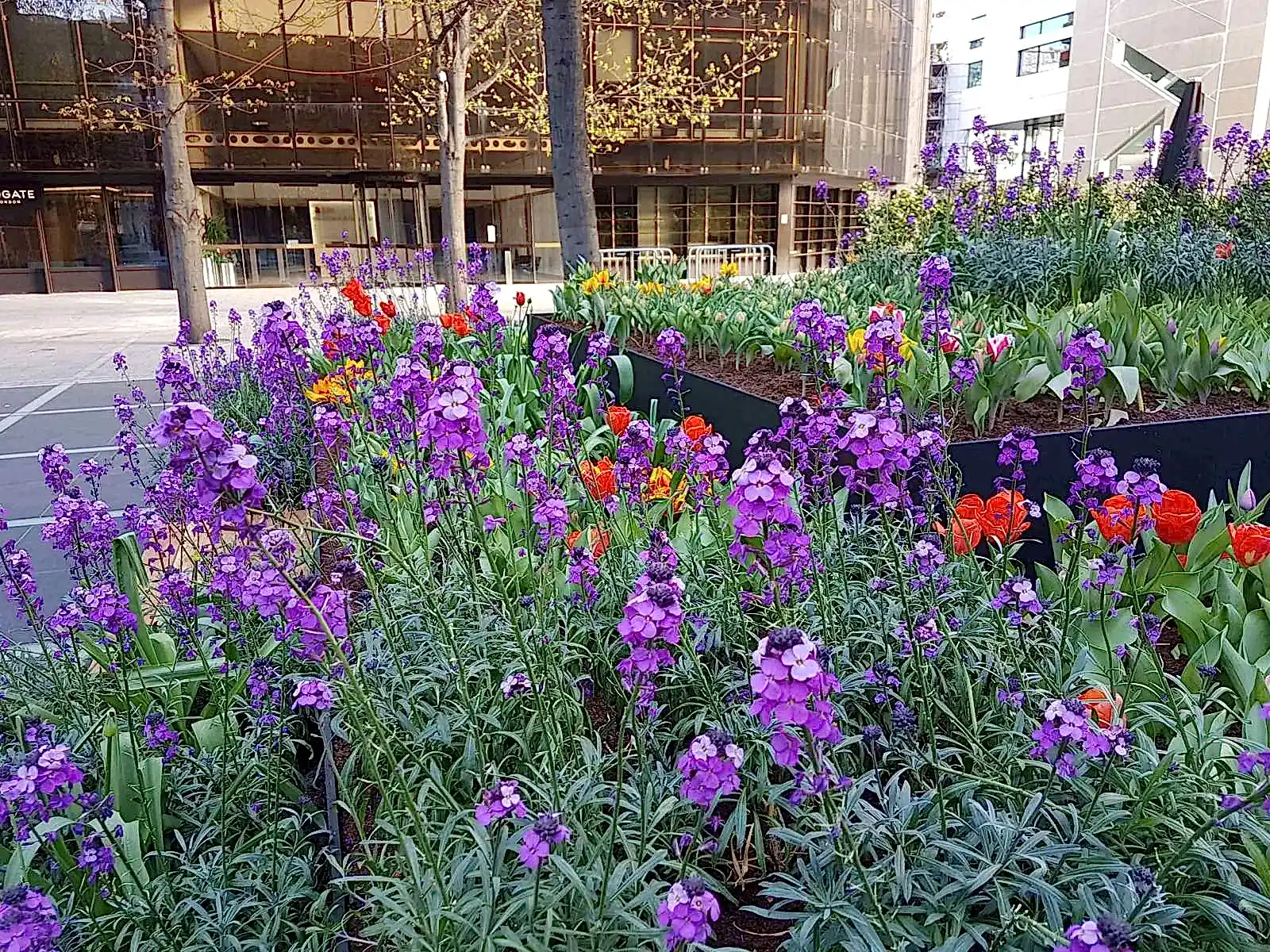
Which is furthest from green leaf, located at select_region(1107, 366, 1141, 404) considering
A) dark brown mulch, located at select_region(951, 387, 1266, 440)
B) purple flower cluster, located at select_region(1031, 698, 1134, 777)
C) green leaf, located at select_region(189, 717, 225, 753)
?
green leaf, located at select_region(189, 717, 225, 753)

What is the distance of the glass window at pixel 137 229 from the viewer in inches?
889

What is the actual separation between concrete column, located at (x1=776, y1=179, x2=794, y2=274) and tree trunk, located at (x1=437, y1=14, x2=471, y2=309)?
49.4 ft

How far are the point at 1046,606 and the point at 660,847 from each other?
3.78ft

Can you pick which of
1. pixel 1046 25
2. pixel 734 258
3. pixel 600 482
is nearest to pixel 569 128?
pixel 600 482

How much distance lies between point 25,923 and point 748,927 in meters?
1.09

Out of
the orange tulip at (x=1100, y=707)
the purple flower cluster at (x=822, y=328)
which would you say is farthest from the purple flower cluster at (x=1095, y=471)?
the purple flower cluster at (x=822, y=328)

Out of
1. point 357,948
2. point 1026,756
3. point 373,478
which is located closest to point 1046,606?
point 1026,756

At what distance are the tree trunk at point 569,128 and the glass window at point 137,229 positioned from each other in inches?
768

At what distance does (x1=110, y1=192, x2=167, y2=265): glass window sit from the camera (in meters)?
22.6

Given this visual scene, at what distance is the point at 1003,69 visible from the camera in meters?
49.4

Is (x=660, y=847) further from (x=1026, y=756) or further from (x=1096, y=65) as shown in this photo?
(x=1096, y=65)

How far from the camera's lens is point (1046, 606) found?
86.0 inches

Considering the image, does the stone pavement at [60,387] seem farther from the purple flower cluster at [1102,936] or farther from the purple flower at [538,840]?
the purple flower cluster at [1102,936]

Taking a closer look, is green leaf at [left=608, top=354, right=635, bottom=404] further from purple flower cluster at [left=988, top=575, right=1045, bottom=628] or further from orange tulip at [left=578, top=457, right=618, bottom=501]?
purple flower cluster at [left=988, top=575, right=1045, bottom=628]
